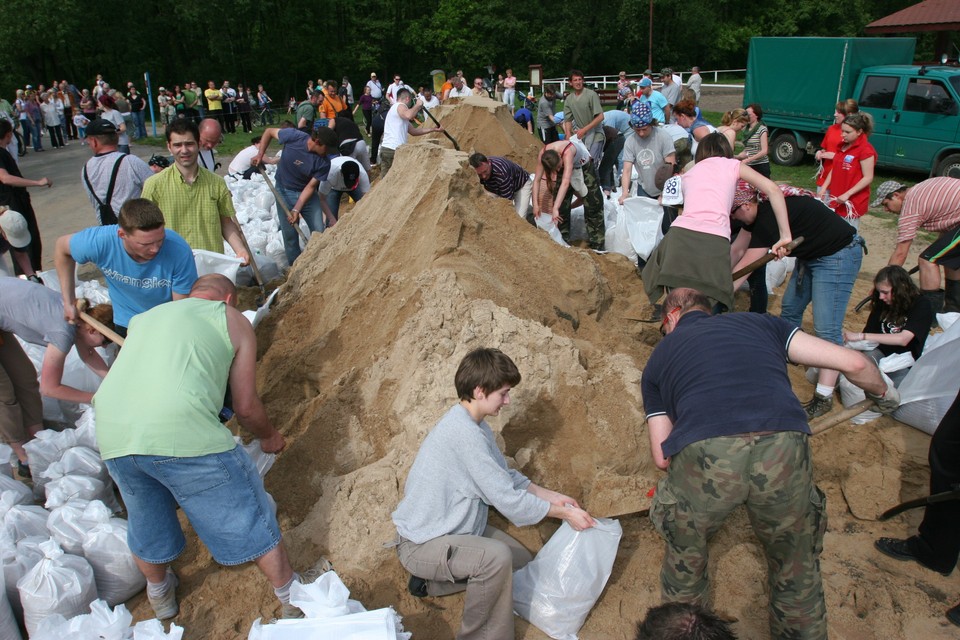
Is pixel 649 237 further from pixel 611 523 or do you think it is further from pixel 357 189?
pixel 611 523

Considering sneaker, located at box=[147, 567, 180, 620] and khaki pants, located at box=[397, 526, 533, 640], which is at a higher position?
khaki pants, located at box=[397, 526, 533, 640]

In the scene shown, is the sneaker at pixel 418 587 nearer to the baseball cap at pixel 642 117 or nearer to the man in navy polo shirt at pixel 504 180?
the man in navy polo shirt at pixel 504 180

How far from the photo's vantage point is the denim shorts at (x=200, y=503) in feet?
8.79

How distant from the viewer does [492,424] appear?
11.3 ft

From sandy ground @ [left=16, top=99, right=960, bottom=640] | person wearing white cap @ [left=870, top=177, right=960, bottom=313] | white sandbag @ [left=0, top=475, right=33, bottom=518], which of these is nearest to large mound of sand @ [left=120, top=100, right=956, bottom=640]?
sandy ground @ [left=16, top=99, right=960, bottom=640]

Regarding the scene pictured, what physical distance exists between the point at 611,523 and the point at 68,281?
10.7 feet

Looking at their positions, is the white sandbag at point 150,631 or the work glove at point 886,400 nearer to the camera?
the white sandbag at point 150,631

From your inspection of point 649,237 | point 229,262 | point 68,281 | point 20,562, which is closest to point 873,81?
point 649,237

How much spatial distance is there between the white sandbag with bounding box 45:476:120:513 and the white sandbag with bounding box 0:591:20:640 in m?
0.68

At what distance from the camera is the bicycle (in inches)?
915

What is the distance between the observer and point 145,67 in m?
31.0

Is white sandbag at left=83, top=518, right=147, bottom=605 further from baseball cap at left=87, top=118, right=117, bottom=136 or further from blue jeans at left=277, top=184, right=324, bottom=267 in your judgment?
blue jeans at left=277, top=184, right=324, bottom=267

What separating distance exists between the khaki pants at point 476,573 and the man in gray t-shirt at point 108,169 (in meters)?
3.98

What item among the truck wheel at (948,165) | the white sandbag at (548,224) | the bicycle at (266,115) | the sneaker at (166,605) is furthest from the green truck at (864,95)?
the bicycle at (266,115)
